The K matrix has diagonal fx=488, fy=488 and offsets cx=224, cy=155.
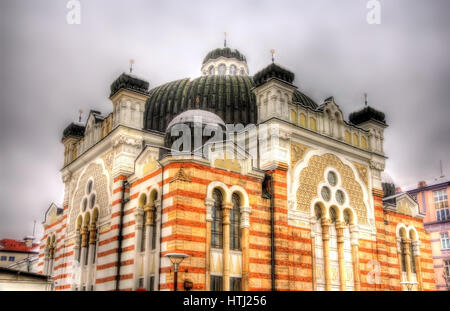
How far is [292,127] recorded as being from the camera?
76.3 feet

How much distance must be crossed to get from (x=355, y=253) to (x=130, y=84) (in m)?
14.1

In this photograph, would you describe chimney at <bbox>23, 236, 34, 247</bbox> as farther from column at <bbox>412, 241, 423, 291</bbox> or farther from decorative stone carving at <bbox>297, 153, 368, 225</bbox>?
column at <bbox>412, 241, 423, 291</bbox>

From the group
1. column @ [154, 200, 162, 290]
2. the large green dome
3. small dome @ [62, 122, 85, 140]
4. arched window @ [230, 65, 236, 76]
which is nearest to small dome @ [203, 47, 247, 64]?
arched window @ [230, 65, 236, 76]

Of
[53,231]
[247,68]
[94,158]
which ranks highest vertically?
[247,68]

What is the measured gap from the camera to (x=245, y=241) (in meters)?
20.4

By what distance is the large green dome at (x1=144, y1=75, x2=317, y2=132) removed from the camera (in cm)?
2722

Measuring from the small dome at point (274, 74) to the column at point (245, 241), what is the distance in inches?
262

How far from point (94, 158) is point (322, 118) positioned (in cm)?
1245

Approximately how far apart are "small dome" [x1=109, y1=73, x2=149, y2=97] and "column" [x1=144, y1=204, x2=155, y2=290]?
22.6 ft

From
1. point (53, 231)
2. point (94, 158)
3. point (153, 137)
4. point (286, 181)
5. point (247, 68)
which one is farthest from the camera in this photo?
point (247, 68)

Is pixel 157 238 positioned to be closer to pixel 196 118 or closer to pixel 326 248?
pixel 196 118

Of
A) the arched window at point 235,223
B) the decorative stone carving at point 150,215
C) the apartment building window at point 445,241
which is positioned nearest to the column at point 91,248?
the decorative stone carving at point 150,215
